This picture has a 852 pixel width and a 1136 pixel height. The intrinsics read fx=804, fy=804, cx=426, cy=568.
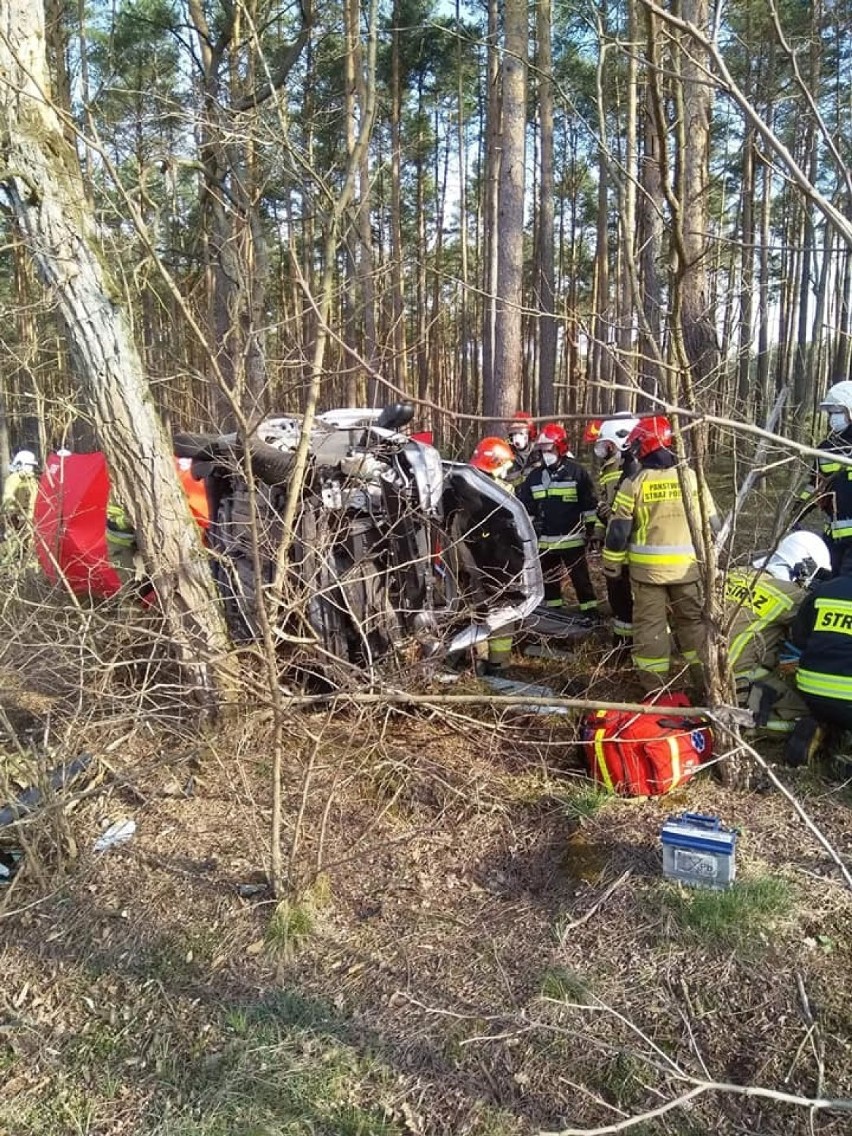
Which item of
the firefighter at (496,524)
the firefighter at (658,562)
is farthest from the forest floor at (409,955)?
the firefighter at (496,524)

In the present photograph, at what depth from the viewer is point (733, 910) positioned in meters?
2.86

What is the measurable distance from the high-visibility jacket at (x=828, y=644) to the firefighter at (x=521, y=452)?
3.87 meters

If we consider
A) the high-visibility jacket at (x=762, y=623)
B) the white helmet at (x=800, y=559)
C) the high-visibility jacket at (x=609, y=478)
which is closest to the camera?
the high-visibility jacket at (x=762, y=623)

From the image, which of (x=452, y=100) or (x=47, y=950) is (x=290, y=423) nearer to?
(x=47, y=950)

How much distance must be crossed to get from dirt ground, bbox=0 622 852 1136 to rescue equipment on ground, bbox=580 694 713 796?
0.10 meters

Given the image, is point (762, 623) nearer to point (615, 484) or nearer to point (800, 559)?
point (800, 559)

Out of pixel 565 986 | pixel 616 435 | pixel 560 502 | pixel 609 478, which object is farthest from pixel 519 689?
pixel 616 435

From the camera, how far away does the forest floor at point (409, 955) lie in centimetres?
241

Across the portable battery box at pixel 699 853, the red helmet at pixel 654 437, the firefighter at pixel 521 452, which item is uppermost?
the red helmet at pixel 654 437

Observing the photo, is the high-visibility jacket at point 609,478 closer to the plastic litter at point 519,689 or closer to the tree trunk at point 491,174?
the plastic litter at point 519,689

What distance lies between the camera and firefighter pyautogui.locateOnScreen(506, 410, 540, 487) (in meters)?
7.52

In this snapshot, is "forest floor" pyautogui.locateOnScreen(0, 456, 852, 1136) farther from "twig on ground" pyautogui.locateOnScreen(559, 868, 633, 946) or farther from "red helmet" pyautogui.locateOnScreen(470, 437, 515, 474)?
"red helmet" pyautogui.locateOnScreen(470, 437, 515, 474)

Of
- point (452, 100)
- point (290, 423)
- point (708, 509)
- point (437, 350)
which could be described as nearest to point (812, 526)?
point (708, 509)

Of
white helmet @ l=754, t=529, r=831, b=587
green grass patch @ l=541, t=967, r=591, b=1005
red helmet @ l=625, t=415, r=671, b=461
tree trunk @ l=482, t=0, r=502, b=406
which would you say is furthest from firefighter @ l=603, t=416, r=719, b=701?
tree trunk @ l=482, t=0, r=502, b=406
